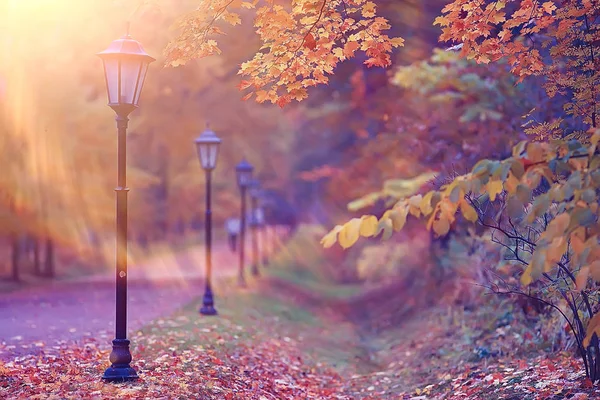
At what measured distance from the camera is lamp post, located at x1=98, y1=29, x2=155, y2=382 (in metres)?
8.23

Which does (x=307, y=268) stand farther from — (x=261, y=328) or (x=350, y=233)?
(x=350, y=233)

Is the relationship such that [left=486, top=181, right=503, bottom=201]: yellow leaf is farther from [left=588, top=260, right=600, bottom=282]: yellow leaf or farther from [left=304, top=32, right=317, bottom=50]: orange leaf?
[left=304, top=32, right=317, bottom=50]: orange leaf

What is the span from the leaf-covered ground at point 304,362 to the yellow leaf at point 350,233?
3.27 m

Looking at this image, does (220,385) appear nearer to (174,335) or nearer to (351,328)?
(174,335)

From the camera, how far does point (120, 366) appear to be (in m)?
8.34

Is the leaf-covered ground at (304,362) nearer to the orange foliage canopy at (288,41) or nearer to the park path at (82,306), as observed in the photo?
the park path at (82,306)

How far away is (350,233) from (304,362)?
8483 millimetres

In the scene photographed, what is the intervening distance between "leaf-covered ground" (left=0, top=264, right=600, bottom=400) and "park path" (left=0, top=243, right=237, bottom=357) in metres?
0.56

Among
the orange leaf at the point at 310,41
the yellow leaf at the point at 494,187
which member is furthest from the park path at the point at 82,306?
the yellow leaf at the point at 494,187

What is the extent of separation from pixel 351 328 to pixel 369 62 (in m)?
13.9

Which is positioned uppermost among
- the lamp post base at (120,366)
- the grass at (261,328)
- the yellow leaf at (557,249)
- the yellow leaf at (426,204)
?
the yellow leaf at (426,204)

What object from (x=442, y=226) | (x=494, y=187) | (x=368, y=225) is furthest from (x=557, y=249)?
(x=368, y=225)

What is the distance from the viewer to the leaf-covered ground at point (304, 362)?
324 inches

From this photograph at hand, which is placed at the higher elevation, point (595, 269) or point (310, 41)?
point (310, 41)
